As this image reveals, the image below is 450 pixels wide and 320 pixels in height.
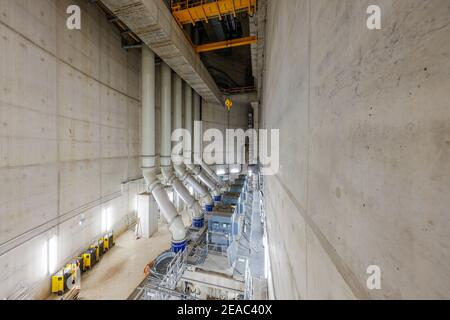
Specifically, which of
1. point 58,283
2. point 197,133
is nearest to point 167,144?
point 197,133

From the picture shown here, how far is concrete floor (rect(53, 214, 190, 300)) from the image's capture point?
18.2 ft

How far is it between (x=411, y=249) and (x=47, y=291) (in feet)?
27.6

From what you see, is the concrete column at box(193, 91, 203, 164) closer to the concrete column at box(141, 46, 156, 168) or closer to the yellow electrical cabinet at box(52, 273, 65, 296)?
the concrete column at box(141, 46, 156, 168)

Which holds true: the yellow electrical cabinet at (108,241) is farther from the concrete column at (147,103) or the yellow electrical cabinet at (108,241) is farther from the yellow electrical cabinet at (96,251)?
the concrete column at (147,103)

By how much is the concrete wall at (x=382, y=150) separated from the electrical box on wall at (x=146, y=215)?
9.05m

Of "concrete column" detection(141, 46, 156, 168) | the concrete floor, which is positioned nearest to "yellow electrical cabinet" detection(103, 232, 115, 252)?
the concrete floor

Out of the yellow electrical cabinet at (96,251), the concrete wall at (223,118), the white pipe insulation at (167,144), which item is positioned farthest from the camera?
the concrete wall at (223,118)

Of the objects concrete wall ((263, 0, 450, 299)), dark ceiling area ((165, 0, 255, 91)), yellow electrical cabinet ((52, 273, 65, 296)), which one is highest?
dark ceiling area ((165, 0, 255, 91))

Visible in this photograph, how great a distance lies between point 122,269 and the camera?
645 cm

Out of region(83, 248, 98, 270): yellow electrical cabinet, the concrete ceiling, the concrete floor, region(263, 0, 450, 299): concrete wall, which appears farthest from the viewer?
region(83, 248, 98, 270): yellow electrical cabinet

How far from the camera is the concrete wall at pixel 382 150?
0.41 m

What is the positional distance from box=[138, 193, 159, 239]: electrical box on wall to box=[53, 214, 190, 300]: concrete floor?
0.36 m

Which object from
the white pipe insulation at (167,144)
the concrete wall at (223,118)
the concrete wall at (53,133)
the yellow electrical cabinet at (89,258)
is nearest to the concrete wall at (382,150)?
the concrete wall at (53,133)

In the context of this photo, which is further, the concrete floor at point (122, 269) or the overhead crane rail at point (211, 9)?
the overhead crane rail at point (211, 9)
